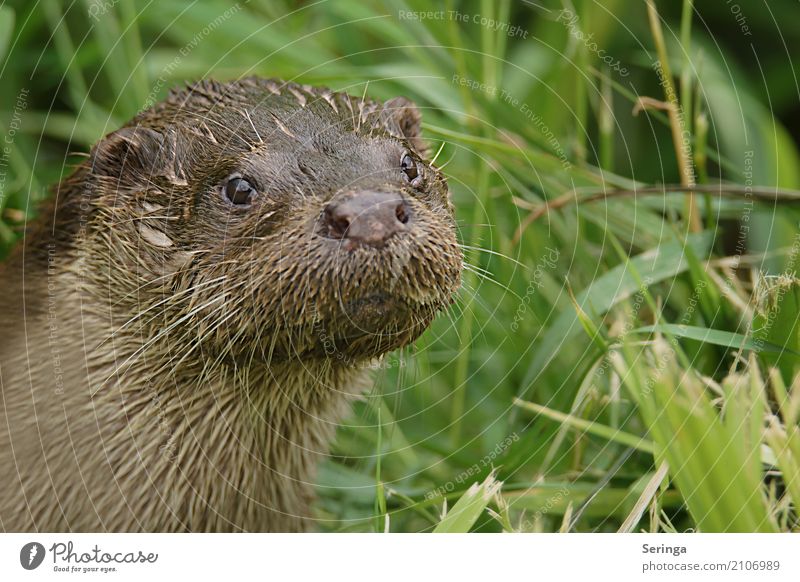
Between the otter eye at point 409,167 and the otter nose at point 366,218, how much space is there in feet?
0.78

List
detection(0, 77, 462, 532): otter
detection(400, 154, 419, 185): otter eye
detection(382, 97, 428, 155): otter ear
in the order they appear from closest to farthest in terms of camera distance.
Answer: detection(0, 77, 462, 532): otter, detection(400, 154, 419, 185): otter eye, detection(382, 97, 428, 155): otter ear

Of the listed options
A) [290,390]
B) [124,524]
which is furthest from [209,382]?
[124,524]

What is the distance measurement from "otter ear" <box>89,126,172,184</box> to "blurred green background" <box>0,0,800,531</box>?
370 mm

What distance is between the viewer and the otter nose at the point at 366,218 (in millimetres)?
1485

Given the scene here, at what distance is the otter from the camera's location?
5.38ft

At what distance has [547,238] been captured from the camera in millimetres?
2396
